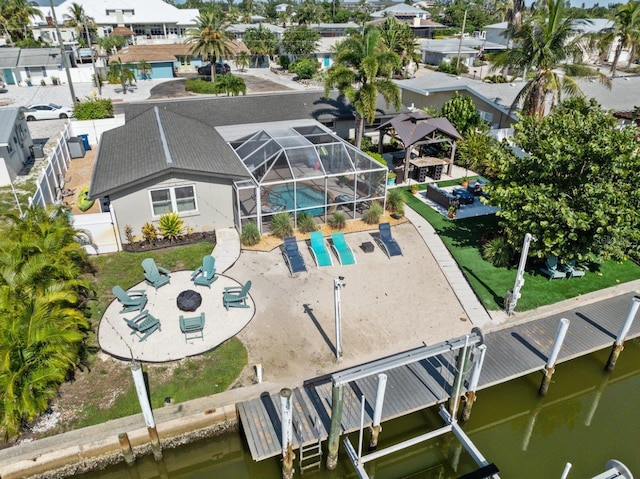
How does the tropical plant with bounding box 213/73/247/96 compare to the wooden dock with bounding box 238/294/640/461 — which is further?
the tropical plant with bounding box 213/73/247/96

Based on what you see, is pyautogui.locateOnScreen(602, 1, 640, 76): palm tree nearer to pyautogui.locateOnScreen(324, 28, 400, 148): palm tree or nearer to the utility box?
pyautogui.locateOnScreen(324, 28, 400, 148): palm tree

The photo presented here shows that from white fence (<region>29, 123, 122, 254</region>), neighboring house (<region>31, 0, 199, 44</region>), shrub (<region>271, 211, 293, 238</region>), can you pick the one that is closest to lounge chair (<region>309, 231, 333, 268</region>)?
shrub (<region>271, 211, 293, 238</region>)

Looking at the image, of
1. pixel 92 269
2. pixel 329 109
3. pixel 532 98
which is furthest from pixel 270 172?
pixel 532 98

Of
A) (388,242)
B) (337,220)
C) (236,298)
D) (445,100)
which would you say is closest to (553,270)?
(388,242)

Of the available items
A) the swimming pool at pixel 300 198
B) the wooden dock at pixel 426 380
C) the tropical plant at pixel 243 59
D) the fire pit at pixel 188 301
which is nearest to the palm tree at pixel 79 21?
the tropical plant at pixel 243 59

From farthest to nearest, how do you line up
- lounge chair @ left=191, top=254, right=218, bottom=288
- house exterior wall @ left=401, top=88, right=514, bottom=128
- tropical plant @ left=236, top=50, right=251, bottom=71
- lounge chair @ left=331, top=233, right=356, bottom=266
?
tropical plant @ left=236, top=50, right=251, bottom=71
house exterior wall @ left=401, top=88, right=514, bottom=128
lounge chair @ left=331, top=233, right=356, bottom=266
lounge chair @ left=191, top=254, right=218, bottom=288

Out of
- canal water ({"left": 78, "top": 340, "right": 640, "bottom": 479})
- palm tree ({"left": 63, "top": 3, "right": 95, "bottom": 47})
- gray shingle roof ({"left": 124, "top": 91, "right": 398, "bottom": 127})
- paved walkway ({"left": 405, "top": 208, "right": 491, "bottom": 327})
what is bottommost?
canal water ({"left": 78, "top": 340, "right": 640, "bottom": 479})

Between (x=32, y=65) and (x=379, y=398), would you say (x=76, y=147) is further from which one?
(x=32, y=65)
